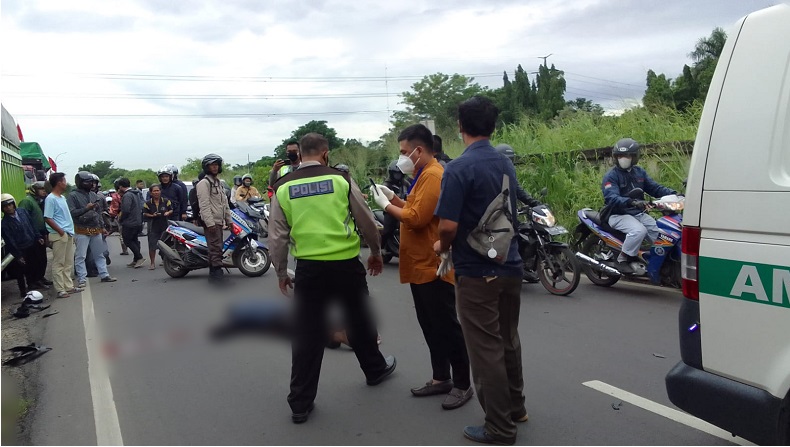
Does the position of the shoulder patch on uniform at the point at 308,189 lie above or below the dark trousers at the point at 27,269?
above

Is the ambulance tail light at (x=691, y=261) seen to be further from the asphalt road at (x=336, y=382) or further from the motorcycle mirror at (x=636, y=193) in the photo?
the motorcycle mirror at (x=636, y=193)

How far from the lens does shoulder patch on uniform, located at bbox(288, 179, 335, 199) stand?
4.02m

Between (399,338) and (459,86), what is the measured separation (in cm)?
4363

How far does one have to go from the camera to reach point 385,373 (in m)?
4.70

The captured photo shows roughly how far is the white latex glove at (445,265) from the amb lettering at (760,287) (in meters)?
1.54

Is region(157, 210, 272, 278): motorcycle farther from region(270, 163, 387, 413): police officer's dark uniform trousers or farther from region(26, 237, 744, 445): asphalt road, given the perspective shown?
region(270, 163, 387, 413): police officer's dark uniform trousers

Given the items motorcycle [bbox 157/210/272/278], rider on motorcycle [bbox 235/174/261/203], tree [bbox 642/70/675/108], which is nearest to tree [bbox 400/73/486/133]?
tree [bbox 642/70/675/108]

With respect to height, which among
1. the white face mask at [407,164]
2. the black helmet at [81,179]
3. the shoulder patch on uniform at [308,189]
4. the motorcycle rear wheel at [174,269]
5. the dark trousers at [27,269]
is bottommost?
the motorcycle rear wheel at [174,269]

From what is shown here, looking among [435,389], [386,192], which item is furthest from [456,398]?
[386,192]

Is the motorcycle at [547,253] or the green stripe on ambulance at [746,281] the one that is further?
the motorcycle at [547,253]

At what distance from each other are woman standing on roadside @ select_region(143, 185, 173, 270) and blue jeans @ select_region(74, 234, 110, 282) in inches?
53.8

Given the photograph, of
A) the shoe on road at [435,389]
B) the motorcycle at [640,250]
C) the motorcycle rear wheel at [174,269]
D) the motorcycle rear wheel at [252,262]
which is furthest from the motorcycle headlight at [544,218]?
the motorcycle rear wheel at [174,269]

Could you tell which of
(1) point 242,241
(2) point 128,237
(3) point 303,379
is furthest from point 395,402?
(2) point 128,237

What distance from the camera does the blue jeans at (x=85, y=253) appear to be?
9.66m
